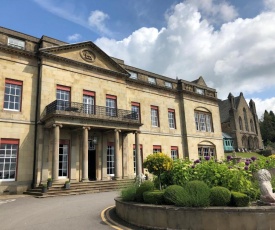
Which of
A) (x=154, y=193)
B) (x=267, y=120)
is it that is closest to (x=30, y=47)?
(x=154, y=193)

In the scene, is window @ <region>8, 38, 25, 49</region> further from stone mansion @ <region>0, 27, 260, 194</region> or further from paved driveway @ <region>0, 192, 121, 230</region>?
paved driveway @ <region>0, 192, 121, 230</region>

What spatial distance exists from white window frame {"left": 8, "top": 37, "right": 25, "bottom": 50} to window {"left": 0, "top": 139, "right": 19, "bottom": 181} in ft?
23.9

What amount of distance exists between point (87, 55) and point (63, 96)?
4.59 meters

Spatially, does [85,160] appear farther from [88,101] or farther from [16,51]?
[16,51]

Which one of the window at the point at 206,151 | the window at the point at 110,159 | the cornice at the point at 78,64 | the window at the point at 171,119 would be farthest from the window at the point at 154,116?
the window at the point at 206,151

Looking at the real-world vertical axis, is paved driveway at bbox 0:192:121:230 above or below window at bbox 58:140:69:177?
below

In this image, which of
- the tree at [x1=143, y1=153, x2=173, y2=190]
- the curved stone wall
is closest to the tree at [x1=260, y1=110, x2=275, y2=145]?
the tree at [x1=143, y1=153, x2=173, y2=190]

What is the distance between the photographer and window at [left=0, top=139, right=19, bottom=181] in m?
16.5

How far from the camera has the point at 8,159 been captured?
16844 mm

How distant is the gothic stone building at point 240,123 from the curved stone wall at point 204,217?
5268 centimetres

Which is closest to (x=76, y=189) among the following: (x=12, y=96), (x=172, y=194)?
(x=12, y=96)

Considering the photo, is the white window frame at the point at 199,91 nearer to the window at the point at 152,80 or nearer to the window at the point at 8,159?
the window at the point at 152,80

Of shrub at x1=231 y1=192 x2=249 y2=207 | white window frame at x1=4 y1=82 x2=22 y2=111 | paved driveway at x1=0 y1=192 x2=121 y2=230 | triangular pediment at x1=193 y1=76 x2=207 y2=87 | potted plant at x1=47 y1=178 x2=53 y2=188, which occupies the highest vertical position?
triangular pediment at x1=193 y1=76 x2=207 y2=87

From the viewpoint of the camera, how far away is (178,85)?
3036cm
